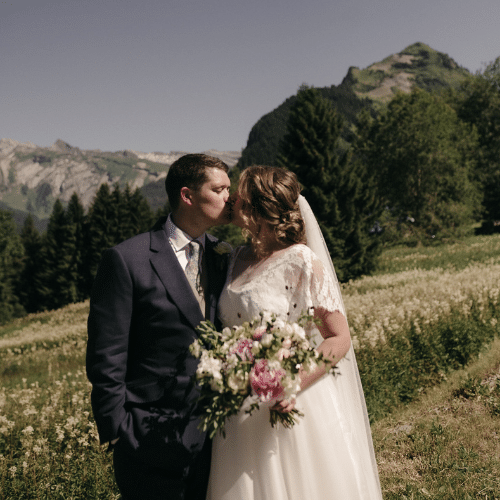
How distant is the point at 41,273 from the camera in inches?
2202

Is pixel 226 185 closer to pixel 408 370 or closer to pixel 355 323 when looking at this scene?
pixel 408 370

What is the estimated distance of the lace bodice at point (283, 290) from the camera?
2.72 meters

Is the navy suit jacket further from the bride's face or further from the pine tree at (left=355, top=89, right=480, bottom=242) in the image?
A: the pine tree at (left=355, top=89, right=480, bottom=242)

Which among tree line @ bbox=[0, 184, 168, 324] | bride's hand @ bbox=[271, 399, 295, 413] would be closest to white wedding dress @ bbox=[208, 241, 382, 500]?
bride's hand @ bbox=[271, 399, 295, 413]

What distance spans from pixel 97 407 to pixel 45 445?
10.7 ft

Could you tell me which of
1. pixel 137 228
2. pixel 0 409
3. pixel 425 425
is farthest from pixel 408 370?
pixel 137 228

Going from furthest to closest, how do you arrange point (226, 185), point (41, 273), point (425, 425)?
point (41, 273)
point (425, 425)
point (226, 185)

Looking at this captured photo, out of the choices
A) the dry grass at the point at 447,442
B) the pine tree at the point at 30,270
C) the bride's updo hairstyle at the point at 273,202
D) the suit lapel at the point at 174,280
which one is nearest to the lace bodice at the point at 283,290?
the bride's updo hairstyle at the point at 273,202

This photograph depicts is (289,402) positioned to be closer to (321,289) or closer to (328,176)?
(321,289)

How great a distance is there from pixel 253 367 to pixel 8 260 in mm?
66790

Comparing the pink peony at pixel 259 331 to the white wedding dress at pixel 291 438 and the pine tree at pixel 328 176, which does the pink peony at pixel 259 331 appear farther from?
the pine tree at pixel 328 176

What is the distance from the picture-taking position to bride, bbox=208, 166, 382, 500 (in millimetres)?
2615

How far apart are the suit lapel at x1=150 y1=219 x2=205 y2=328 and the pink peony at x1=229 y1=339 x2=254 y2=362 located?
46cm

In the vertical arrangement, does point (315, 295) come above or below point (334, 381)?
above
